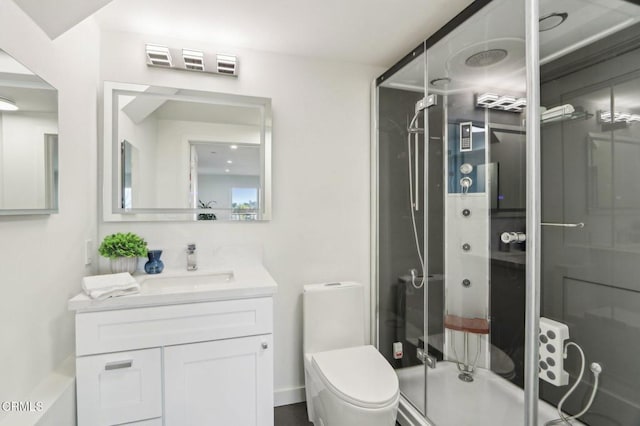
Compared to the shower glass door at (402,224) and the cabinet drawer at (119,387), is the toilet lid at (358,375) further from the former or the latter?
the cabinet drawer at (119,387)

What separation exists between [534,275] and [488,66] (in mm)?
1012

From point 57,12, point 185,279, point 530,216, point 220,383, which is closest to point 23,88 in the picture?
point 57,12

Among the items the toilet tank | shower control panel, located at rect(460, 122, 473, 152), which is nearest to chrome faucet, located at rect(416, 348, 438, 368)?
the toilet tank

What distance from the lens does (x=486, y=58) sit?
5.06 feet

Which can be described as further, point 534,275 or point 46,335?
point 46,335

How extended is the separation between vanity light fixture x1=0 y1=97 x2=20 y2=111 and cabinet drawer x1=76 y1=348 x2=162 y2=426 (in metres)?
1.02

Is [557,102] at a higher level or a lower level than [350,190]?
higher

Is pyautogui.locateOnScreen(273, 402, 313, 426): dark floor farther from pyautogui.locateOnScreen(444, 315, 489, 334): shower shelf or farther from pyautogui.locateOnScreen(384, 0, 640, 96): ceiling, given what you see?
pyautogui.locateOnScreen(384, 0, 640, 96): ceiling

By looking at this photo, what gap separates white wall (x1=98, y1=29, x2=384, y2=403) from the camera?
2.04m

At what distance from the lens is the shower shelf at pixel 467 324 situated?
1.64 m

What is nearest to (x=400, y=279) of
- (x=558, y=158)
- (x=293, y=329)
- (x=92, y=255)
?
(x=293, y=329)

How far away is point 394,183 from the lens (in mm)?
2219

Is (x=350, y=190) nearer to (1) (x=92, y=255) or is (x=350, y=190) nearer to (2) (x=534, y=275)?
(2) (x=534, y=275)

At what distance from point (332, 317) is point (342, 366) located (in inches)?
14.2
